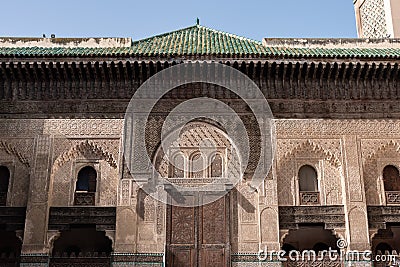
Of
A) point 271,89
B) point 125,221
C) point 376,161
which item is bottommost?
point 125,221

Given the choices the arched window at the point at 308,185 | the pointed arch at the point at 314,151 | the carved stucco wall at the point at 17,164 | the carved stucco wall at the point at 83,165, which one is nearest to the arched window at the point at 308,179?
the arched window at the point at 308,185

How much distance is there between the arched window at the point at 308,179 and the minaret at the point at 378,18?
16.7 ft

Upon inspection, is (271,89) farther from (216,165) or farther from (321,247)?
(321,247)

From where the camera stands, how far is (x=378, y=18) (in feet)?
45.0

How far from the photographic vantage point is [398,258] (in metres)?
8.79

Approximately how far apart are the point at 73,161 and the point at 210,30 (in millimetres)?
4738

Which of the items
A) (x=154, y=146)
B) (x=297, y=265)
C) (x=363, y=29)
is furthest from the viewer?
(x=363, y=29)

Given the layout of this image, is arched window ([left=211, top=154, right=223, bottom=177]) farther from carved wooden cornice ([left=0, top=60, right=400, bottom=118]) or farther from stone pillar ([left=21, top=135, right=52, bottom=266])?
stone pillar ([left=21, top=135, right=52, bottom=266])

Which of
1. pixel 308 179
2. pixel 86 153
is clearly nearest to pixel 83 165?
pixel 86 153

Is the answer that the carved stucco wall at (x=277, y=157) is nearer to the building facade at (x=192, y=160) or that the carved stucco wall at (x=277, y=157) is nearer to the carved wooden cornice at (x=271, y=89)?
the building facade at (x=192, y=160)

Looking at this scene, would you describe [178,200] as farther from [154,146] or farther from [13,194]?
[13,194]

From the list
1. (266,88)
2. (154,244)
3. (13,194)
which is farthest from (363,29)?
(13,194)

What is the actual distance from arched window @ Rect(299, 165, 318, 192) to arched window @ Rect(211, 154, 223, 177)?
4.82ft

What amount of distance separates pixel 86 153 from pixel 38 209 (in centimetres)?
129
